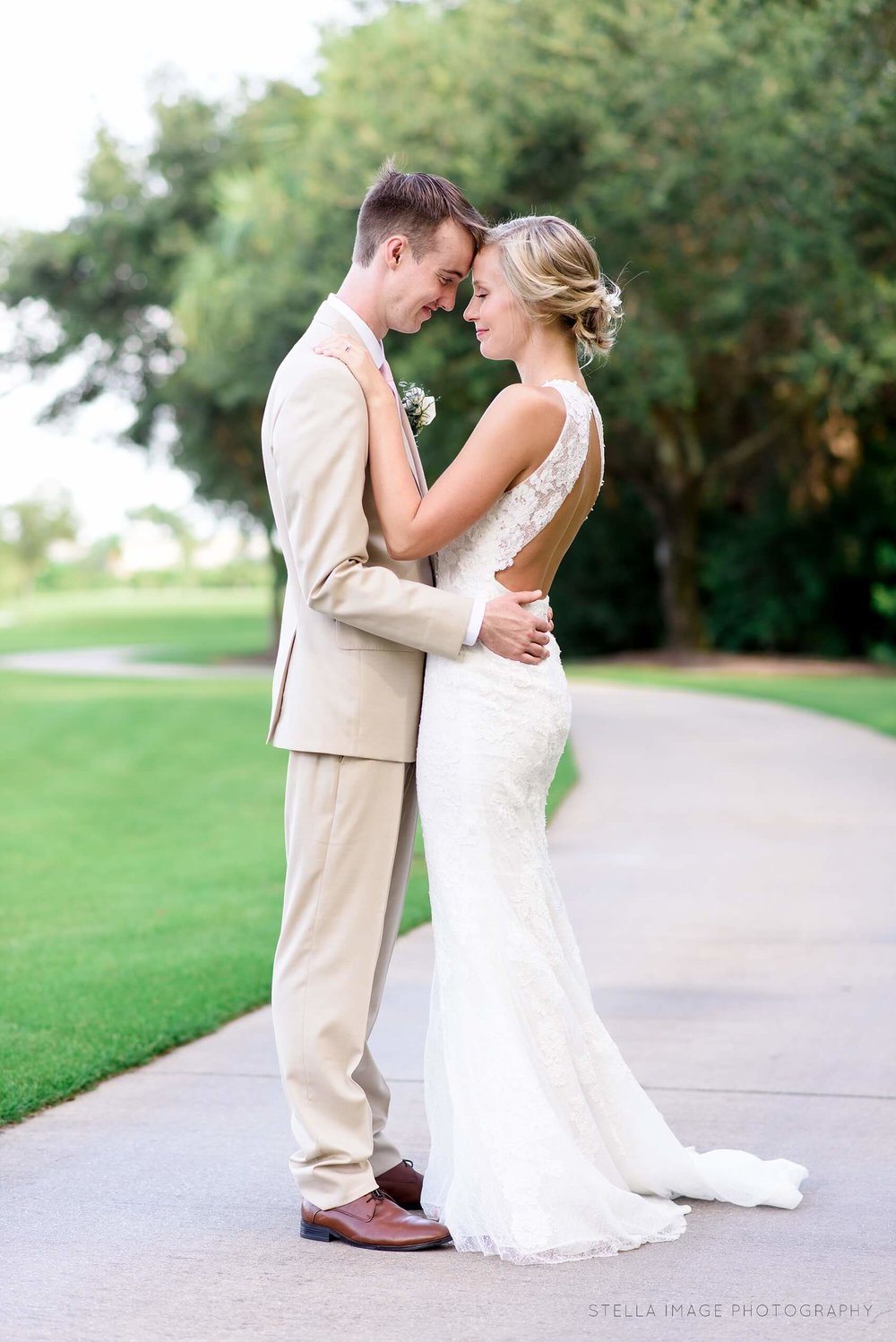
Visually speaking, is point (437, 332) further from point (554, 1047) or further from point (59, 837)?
point (554, 1047)

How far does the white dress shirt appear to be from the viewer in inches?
146

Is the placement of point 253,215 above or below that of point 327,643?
above

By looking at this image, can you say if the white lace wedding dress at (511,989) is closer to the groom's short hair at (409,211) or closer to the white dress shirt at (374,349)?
the white dress shirt at (374,349)

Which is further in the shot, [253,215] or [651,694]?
[253,215]

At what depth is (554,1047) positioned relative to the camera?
379 cm

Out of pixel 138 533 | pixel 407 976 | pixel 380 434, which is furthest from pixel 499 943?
pixel 138 533

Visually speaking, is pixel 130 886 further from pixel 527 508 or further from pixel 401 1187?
pixel 527 508

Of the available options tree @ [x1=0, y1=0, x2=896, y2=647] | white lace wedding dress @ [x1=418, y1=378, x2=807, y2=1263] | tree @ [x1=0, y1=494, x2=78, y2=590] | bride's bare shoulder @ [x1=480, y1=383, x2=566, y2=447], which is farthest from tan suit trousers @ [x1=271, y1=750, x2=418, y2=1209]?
tree @ [x1=0, y1=494, x2=78, y2=590]

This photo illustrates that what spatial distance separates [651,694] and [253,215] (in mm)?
13116

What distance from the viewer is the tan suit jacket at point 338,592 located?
357cm

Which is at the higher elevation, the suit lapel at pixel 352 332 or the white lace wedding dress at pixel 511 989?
Result: the suit lapel at pixel 352 332

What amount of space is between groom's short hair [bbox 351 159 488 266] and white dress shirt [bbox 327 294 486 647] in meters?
0.12

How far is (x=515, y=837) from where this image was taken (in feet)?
12.7

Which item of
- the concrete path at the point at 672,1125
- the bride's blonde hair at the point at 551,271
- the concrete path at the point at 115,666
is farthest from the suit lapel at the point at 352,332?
the concrete path at the point at 115,666
